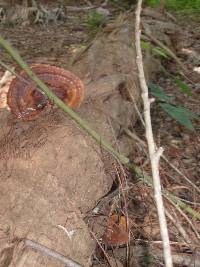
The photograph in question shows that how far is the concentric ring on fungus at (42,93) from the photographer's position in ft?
8.89

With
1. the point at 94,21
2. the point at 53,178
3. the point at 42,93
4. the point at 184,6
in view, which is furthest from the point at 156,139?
the point at 184,6

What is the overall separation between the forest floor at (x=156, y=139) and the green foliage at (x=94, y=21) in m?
0.07

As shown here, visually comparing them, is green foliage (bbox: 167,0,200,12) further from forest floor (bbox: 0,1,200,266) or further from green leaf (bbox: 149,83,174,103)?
green leaf (bbox: 149,83,174,103)

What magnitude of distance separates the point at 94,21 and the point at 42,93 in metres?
4.16

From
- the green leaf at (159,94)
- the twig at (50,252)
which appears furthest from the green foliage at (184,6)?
the twig at (50,252)

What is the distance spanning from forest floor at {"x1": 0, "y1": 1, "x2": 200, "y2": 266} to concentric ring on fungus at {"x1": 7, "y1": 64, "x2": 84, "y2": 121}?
26.0 inches

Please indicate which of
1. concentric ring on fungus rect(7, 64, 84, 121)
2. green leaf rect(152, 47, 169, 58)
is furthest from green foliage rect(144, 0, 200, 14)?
concentric ring on fungus rect(7, 64, 84, 121)

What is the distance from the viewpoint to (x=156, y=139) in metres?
3.76

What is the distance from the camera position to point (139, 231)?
2.73 metres

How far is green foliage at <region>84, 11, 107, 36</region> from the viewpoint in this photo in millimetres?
6367

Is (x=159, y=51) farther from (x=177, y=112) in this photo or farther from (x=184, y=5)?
(x=184, y=5)

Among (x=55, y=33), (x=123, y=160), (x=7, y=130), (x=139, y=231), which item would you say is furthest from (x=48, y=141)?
(x=55, y=33)

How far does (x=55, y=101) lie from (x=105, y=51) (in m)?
1.35

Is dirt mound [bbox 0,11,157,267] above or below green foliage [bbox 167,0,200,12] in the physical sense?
below
